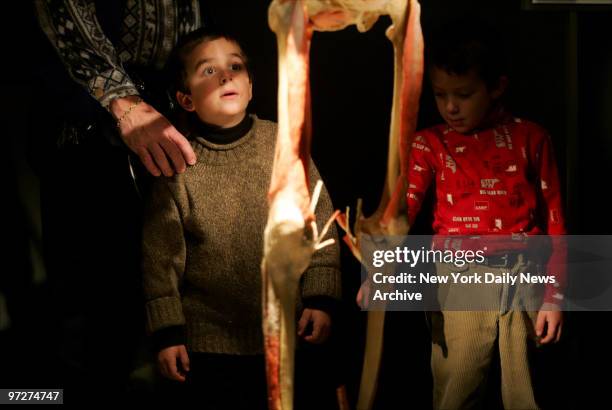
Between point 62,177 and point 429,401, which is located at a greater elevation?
point 62,177

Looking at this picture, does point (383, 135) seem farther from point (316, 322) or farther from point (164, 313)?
point (164, 313)

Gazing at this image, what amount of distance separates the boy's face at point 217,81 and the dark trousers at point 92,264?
190mm

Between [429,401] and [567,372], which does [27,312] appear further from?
[567,372]

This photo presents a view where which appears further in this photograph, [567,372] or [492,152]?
[567,372]

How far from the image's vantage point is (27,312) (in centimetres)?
159

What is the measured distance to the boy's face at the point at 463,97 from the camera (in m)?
1.41

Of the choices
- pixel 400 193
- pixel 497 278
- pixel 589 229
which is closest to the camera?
pixel 400 193

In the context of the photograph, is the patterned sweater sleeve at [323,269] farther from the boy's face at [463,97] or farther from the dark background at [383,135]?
the boy's face at [463,97]

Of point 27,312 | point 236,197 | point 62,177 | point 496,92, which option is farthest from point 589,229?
point 27,312

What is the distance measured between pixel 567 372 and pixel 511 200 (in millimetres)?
446

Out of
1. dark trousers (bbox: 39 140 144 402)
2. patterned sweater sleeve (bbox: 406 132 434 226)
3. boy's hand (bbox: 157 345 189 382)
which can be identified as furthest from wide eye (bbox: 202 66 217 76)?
boy's hand (bbox: 157 345 189 382)

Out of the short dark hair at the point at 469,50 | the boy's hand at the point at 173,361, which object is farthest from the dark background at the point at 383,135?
the boy's hand at the point at 173,361

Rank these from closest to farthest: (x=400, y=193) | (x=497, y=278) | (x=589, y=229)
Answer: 1. (x=400, y=193)
2. (x=497, y=278)
3. (x=589, y=229)

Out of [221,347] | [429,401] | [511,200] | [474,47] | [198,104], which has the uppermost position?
[474,47]
